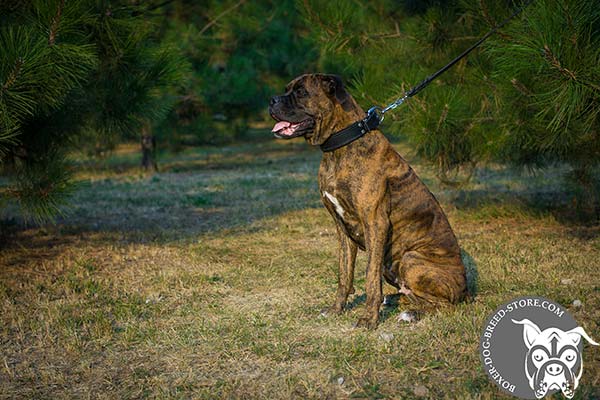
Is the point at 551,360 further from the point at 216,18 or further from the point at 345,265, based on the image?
the point at 216,18

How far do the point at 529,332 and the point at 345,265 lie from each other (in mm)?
1324

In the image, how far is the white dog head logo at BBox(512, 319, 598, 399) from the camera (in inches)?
114

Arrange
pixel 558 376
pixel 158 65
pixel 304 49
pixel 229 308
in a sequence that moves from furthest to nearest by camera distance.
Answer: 1. pixel 304 49
2. pixel 158 65
3. pixel 229 308
4. pixel 558 376

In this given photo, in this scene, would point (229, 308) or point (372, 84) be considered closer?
point (229, 308)

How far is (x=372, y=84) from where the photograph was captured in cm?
663

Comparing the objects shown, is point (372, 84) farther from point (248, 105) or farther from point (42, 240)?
point (248, 105)

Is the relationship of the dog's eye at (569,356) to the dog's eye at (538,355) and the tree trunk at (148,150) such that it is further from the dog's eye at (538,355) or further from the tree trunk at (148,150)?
the tree trunk at (148,150)

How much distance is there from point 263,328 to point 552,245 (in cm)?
325

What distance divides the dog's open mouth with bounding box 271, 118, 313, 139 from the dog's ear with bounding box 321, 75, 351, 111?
0.71 feet

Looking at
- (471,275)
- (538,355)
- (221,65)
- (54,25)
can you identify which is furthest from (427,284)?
(221,65)

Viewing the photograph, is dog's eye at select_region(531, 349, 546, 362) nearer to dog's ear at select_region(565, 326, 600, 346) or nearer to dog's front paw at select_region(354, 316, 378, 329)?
dog's ear at select_region(565, 326, 600, 346)

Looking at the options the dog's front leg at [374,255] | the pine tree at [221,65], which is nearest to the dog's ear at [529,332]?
the dog's front leg at [374,255]

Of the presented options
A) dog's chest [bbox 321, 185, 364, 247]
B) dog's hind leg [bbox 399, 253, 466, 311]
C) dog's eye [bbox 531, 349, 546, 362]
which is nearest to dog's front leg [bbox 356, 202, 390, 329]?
dog's chest [bbox 321, 185, 364, 247]

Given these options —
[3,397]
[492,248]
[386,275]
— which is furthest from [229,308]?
[492,248]
